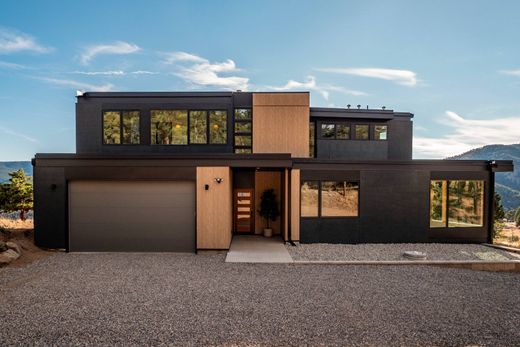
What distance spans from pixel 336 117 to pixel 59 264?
13691mm

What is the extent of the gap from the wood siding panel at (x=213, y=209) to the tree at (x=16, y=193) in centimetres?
1066

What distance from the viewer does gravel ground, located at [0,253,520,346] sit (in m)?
4.55

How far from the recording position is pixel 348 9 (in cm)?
1345

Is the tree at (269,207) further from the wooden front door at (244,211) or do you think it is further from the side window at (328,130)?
the side window at (328,130)

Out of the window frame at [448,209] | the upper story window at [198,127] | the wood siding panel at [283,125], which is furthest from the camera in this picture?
the wood siding panel at [283,125]

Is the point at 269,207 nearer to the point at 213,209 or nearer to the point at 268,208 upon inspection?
the point at 268,208

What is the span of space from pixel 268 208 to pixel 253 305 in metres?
6.88

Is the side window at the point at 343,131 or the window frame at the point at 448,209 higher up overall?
the side window at the point at 343,131

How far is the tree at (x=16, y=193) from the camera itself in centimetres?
1334

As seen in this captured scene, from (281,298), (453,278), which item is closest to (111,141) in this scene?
(281,298)

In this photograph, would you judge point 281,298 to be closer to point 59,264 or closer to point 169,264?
point 169,264

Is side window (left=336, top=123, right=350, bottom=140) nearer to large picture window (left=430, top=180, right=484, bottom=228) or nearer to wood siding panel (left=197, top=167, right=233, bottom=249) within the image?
large picture window (left=430, top=180, right=484, bottom=228)

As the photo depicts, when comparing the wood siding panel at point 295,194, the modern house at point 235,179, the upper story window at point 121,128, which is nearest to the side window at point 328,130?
the modern house at point 235,179

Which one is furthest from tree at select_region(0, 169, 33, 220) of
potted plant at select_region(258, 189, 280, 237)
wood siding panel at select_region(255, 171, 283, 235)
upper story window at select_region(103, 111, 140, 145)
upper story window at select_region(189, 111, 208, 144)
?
potted plant at select_region(258, 189, 280, 237)
